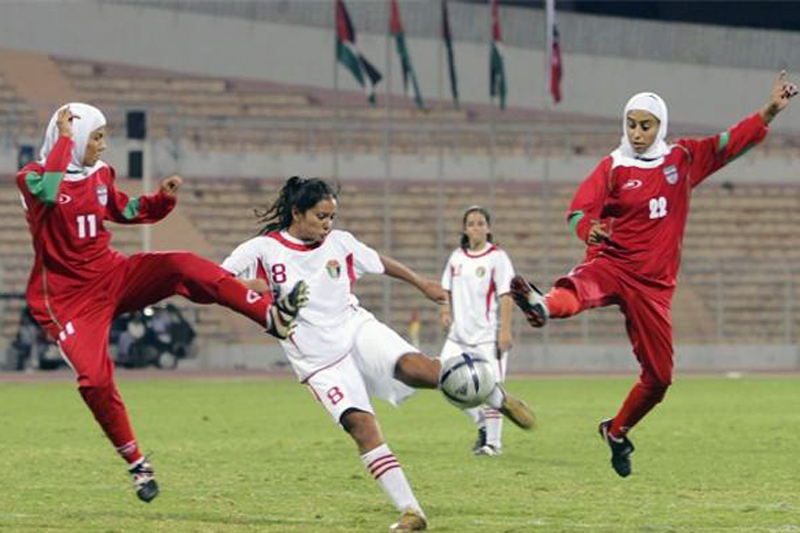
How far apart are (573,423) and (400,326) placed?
19.9 metres

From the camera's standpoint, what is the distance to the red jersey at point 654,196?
11922 mm

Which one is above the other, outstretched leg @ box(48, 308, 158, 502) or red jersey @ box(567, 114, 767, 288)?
red jersey @ box(567, 114, 767, 288)

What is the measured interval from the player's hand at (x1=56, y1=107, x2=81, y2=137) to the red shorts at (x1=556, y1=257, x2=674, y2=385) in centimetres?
313

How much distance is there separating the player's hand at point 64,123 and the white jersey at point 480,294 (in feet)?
19.7

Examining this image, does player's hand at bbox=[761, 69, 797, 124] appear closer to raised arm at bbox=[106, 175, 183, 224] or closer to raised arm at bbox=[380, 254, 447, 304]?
raised arm at bbox=[380, 254, 447, 304]

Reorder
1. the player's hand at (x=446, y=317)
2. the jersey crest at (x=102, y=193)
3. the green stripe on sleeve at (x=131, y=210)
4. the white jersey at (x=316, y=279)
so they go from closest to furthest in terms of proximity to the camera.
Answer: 1. the white jersey at (x=316, y=279)
2. the jersey crest at (x=102, y=193)
3. the green stripe on sleeve at (x=131, y=210)
4. the player's hand at (x=446, y=317)

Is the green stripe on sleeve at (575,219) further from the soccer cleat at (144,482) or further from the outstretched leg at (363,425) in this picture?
the soccer cleat at (144,482)

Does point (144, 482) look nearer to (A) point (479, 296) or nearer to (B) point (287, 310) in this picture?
(B) point (287, 310)

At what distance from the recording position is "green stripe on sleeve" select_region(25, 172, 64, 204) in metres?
10.9

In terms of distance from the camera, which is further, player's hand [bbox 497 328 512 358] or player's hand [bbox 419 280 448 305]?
player's hand [bbox 497 328 512 358]

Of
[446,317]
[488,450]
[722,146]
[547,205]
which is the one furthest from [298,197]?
[547,205]

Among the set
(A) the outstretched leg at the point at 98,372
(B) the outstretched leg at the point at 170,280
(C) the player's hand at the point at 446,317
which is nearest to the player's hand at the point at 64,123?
(B) the outstretched leg at the point at 170,280

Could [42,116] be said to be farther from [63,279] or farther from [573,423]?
[63,279]

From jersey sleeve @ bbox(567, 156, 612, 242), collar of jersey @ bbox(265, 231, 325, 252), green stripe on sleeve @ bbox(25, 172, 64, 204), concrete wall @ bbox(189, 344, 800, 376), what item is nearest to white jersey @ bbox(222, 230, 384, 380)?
collar of jersey @ bbox(265, 231, 325, 252)
